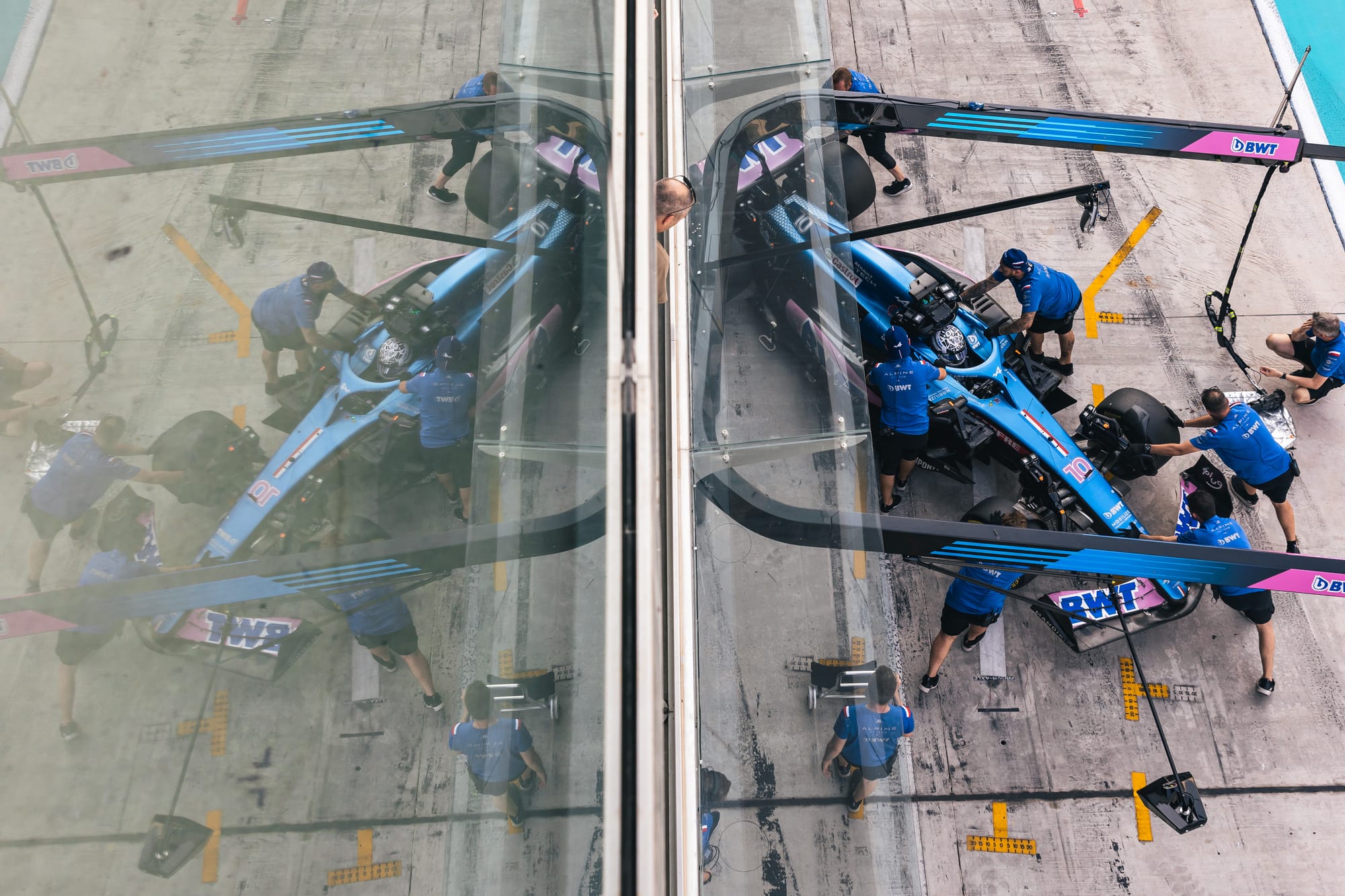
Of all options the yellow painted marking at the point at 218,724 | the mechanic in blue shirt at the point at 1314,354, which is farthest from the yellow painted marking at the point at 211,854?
the mechanic in blue shirt at the point at 1314,354

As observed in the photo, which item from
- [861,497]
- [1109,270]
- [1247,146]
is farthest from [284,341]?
[1109,270]

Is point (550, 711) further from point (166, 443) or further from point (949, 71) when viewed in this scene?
point (949, 71)

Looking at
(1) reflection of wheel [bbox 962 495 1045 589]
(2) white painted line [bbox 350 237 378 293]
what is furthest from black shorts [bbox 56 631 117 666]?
(1) reflection of wheel [bbox 962 495 1045 589]

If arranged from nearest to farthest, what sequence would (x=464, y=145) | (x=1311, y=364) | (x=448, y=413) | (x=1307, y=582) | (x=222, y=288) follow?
(x=222, y=288)
(x=1307, y=582)
(x=448, y=413)
(x=464, y=145)
(x=1311, y=364)

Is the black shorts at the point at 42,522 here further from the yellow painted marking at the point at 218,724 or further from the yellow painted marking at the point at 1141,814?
the yellow painted marking at the point at 1141,814

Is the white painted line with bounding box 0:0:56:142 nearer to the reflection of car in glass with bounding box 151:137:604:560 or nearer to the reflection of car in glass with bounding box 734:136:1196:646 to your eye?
the reflection of car in glass with bounding box 151:137:604:560

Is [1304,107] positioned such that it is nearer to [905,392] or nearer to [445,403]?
[905,392]
